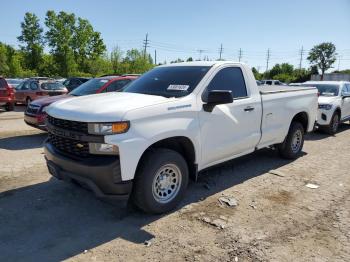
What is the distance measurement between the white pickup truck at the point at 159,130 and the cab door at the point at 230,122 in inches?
0.6

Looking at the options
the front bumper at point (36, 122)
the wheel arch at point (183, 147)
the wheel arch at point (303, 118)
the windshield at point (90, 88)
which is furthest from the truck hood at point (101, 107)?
the windshield at point (90, 88)

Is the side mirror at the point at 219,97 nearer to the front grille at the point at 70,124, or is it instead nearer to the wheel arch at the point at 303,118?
the front grille at the point at 70,124

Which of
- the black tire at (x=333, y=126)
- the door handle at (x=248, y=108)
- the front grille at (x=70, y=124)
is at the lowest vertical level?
the black tire at (x=333, y=126)

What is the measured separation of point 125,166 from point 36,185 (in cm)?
241

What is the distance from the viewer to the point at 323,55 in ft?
327

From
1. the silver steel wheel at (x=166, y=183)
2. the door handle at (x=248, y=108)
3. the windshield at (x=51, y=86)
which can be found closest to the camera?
the silver steel wheel at (x=166, y=183)

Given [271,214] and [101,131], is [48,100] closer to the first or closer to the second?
[101,131]

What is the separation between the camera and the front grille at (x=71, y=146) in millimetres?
3988

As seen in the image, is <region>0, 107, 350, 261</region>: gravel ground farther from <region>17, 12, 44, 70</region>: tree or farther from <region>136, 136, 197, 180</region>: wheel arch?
<region>17, 12, 44, 70</region>: tree

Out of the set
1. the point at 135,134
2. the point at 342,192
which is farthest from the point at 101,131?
the point at 342,192

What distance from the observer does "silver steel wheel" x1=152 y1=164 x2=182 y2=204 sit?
4316 mm

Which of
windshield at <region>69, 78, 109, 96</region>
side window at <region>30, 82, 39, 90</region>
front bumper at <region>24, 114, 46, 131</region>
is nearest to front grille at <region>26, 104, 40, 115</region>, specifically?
front bumper at <region>24, 114, 46, 131</region>

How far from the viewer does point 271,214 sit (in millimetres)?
4516

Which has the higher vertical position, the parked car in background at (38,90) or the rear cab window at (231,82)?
the rear cab window at (231,82)
